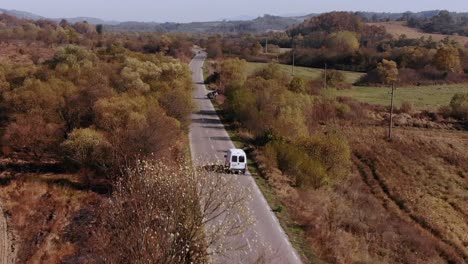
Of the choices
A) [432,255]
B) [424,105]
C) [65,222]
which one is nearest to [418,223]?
Result: [432,255]

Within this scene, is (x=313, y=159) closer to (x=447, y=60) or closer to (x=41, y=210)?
(x=41, y=210)

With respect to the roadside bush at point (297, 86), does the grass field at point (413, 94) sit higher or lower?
lower

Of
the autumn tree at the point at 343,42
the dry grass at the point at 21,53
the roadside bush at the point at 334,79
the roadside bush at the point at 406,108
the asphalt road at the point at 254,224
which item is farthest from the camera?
the autumn tree at the point at 343,42

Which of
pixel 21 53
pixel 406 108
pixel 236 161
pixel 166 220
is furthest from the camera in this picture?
pixel 21 53

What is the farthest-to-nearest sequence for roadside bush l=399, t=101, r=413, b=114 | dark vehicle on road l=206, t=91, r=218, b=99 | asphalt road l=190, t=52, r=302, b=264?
roadside bush l=399, t=101, r=413, b=114 → dark vehicle on road l=206, t=91, r=218, b=99 → asphalt road l=190, t=52, r=302, b=264

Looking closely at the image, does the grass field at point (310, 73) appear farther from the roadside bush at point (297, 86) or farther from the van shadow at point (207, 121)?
the van shadow at point (207, 121)

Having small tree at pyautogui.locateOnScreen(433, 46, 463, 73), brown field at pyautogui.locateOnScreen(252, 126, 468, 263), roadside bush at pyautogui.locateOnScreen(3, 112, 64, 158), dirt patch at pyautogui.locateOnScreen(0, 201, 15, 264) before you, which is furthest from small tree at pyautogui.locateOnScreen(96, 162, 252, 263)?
small tree at pyautogui.locateOnScreen(433, 46, 463, 73)

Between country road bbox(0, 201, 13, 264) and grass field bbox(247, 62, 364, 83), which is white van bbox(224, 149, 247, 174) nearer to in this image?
country road bbox(0, 201, 13, 264)

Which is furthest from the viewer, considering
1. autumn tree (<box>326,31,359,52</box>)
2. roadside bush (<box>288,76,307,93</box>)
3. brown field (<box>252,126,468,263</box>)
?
autumn tree (<box>326,31,359,52</box>)

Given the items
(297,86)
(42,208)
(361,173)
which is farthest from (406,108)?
(42,208)

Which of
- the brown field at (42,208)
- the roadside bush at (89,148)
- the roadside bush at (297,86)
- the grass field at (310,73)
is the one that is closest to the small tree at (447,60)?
the grass field at (310,73)

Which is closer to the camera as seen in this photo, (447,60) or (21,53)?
Answer: (447,60)

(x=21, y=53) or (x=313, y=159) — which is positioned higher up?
(x=21, y=53)
